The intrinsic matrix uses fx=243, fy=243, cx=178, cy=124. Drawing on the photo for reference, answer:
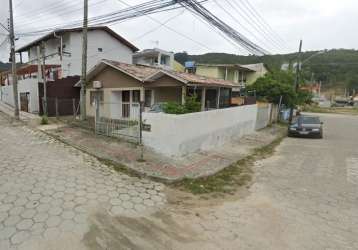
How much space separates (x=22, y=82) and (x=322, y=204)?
820 inches

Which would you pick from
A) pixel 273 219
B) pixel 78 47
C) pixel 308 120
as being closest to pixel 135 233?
pixel 273 219

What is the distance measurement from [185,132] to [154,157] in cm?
133

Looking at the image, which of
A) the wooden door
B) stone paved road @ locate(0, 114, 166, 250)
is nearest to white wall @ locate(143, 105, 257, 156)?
stone paved road @ locate(0, 114, 166, 250)

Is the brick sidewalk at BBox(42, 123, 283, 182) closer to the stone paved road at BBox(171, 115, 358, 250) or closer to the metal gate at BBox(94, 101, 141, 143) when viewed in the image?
the metal gate at BBox(94, 101, 141, 143)

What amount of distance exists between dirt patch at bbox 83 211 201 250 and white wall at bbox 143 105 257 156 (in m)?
3.72

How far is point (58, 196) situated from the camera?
4887 millimetres

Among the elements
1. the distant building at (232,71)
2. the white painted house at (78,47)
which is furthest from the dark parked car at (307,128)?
the white painted house at (78,47)

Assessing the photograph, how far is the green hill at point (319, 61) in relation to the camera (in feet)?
103

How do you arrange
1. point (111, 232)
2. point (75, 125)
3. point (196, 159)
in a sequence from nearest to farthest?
point (111, 232) → point (196, 159) → point (75, 125)

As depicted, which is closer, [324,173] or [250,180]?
[250,180]

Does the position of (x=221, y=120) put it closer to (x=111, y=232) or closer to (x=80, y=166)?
(x=80, y=166)

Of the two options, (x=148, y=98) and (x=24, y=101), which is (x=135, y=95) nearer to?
(x=148, y=98)

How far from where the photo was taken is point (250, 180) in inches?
264

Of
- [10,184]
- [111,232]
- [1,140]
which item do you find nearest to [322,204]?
[111,232]
